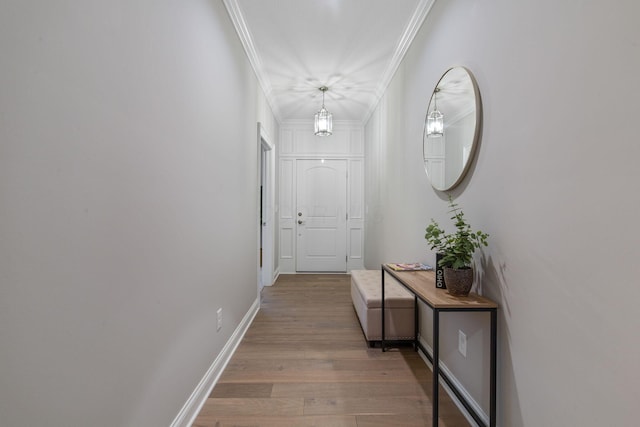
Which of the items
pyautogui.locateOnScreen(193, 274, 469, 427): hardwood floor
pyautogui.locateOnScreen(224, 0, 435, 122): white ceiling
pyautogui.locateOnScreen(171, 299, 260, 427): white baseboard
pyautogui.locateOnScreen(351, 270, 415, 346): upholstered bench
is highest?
pyautogui.locateOnScreen(224, 0, 435, 122): white ceiling

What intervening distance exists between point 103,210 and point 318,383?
1.63 meters

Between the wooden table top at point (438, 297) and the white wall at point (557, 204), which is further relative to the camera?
the wooden table top at point (438, 297)

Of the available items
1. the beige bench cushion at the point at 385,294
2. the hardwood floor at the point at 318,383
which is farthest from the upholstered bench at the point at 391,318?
the hardwood floor at the point at 318,383

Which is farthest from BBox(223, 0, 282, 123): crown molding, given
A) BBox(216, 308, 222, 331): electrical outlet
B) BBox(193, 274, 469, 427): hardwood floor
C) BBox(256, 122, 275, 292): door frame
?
BBox(193, 274, 469, 427): hardwood floor

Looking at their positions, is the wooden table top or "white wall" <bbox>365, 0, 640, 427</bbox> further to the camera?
the wooden table top

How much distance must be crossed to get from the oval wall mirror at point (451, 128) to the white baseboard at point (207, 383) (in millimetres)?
1842

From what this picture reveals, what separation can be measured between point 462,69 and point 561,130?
0.85 m

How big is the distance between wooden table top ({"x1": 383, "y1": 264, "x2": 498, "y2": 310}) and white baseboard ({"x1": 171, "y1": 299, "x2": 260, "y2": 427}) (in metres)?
1.29

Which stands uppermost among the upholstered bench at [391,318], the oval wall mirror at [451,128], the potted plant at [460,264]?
the oval wall mirror at [451,128]

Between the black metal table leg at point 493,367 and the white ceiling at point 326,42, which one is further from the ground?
the white ceiling at point 326,42

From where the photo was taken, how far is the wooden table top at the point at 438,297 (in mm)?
1354

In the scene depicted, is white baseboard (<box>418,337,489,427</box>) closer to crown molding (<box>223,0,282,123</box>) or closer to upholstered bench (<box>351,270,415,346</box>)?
upholstered bench (<box>351,270,415,346</box>)

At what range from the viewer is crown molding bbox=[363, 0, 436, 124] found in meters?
2.27

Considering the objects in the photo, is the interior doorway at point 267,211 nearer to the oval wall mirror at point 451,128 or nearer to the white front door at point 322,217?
the white front door at point 322,217
